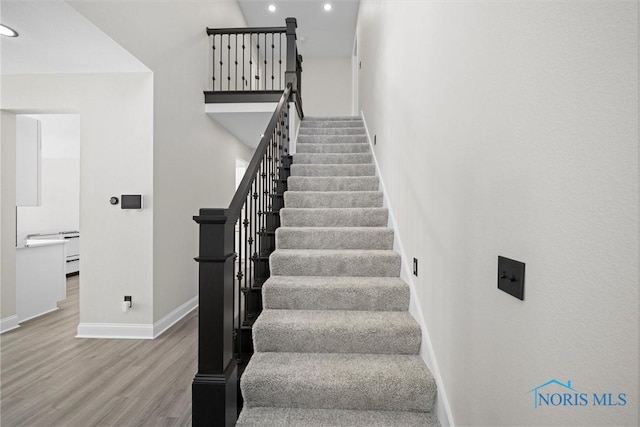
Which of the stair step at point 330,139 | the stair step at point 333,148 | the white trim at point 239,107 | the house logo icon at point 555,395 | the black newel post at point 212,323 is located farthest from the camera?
the stair step at point 330,139

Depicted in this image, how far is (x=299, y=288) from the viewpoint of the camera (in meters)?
2.07

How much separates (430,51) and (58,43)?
2.82m

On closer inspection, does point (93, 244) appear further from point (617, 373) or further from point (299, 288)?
point (617, 373)

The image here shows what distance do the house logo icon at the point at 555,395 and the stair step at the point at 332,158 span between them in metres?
3.24

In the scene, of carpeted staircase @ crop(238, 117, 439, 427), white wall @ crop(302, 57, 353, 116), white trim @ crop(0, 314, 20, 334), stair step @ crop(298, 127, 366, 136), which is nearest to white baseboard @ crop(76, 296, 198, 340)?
white trim @ crop(0, 314, 20, 334)

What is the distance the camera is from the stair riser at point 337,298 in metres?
2.05

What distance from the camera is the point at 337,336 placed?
1818mm

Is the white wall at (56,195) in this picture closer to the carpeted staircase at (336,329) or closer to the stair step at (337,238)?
the stair step at (337,238)

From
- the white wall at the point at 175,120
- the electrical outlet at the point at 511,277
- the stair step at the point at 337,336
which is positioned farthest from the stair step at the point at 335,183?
the electrical outlet at the point at 511,277

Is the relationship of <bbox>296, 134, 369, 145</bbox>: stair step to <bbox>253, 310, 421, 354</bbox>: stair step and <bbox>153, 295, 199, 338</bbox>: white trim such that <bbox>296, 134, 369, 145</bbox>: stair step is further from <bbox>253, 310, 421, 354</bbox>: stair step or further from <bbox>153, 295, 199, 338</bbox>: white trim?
<bbox>253, 310, 421, 354</bbox>: stair step

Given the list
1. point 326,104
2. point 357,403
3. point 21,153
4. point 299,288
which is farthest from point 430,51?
point 326,104

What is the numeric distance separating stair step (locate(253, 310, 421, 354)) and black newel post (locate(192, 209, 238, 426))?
42 centimetres

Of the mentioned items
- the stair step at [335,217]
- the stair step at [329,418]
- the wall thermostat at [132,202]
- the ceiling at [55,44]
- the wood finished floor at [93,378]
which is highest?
the ceiling at [55,44]

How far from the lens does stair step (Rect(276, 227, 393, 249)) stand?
8.38 ft
